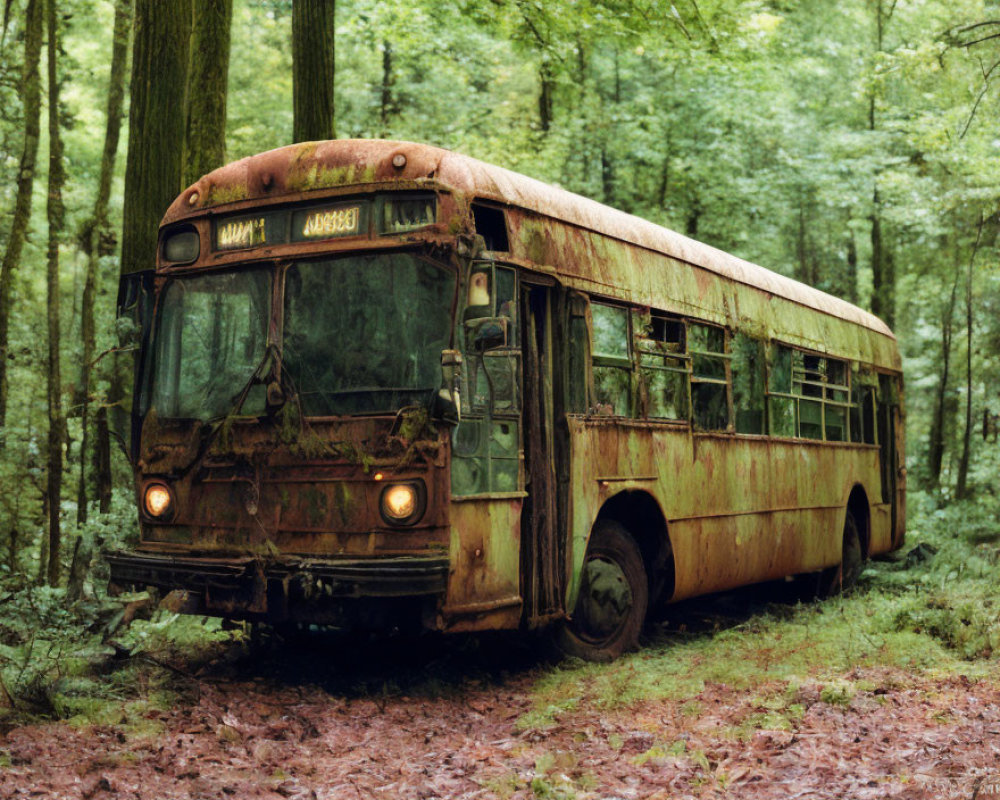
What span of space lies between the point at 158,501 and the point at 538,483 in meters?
2.47

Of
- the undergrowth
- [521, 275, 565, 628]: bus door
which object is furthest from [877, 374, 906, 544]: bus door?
the undergrowth

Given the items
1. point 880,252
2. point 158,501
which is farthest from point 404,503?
point 880,252

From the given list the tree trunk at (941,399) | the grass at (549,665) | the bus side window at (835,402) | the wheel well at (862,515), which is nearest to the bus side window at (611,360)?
the grass at (549,665)

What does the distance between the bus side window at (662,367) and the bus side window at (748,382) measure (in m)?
1.12

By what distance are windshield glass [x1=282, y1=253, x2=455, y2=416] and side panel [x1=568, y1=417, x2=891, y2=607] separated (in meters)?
1.65

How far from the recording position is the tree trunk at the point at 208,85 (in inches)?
429

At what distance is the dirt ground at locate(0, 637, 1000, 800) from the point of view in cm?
527

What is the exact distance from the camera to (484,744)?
20.7 ft

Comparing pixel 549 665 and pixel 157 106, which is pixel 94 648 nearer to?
pixel 549 665

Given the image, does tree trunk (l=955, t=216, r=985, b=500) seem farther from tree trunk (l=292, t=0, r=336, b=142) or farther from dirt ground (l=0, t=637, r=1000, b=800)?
dirt ground (l=0, t=637, r=1000, b=800)

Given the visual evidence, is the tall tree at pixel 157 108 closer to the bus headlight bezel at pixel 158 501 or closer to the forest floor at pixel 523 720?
the bus headlight bezel at pixel 158 501

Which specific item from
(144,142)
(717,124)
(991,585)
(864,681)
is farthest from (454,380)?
(717,124)

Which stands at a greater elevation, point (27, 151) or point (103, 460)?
point (27, 151)

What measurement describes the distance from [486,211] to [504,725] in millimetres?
3145
